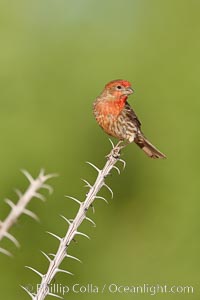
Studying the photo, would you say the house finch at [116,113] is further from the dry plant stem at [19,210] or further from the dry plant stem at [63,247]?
the dry plant stem at [19,210]

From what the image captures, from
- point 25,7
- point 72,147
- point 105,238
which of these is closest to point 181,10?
point 25,7

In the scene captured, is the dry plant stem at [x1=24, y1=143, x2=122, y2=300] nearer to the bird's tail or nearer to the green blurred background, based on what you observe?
the bird's tail

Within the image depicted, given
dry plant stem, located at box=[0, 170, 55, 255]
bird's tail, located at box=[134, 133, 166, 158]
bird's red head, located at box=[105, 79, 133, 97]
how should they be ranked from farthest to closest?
bird's tail, located at box=[134, 133, 166, 158] < bird's red head, located at box=[105, 79, 133, 97] < dry plant stem, located at box=[0, 170, 55, 255]

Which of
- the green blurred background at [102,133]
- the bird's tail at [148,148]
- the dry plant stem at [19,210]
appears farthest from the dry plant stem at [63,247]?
the green blurred background at [102,133]

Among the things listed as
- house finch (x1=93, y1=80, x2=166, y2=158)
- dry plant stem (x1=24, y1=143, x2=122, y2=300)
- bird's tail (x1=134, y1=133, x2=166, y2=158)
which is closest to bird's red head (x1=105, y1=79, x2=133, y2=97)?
house finch (x1=93, y1=80, x2=166, y2=158)

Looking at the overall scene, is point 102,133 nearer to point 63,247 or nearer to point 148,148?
point 148,148
